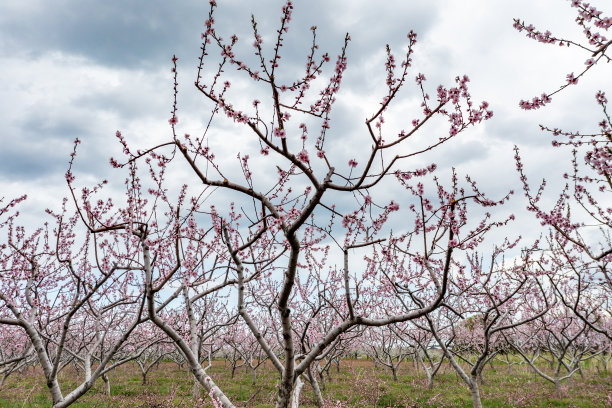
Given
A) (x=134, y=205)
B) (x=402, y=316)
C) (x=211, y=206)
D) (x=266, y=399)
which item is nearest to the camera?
(x=402, y=316)

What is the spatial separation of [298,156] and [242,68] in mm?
1103

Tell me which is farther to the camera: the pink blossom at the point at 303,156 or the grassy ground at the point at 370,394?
the grassy ground at the point at 370,394

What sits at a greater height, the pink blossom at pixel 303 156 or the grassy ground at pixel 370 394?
the pink blossom at pixel 303 156

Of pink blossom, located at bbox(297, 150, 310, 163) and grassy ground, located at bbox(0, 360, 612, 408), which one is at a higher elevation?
pink blossom, located at bbox(297, 150, 310, 163)

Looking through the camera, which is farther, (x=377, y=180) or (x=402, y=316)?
(x=402, y=316)

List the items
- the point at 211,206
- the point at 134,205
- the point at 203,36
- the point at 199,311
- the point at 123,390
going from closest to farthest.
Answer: the point at 203,36, the point at 134,205, the point at 211,206, the point at 123,390, the point at 199,311

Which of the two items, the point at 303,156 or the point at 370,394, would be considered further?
the point at 370,394

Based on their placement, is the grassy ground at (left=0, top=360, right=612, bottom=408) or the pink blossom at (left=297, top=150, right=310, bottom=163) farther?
the grassy ground at (left=0, top=360, right=612, bottom=408)

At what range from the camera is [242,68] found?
Result: 12.5ft

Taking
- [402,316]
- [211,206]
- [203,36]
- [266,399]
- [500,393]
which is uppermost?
[203,36]

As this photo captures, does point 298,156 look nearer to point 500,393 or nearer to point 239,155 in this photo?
point 239,155

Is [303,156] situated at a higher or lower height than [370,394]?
higher

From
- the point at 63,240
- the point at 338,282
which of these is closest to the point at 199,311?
the point at 338,282

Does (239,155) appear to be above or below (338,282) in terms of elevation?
above
